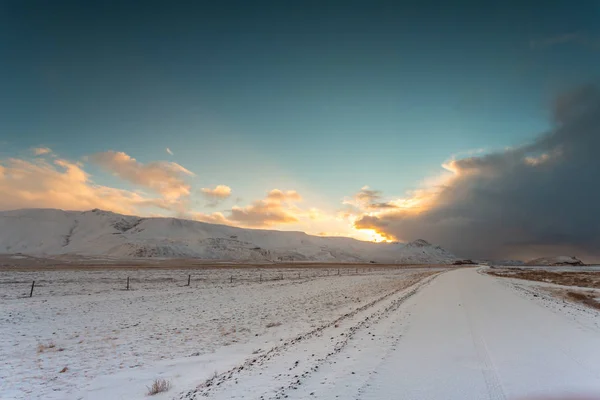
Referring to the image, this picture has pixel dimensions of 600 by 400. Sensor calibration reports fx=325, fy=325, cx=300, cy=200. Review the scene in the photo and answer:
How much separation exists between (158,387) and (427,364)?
24.6 ft

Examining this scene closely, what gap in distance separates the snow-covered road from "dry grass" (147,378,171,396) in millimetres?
891

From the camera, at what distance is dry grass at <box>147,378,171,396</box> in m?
8.14

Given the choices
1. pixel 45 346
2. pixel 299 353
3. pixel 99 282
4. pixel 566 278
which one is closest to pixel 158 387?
pixel 299 353

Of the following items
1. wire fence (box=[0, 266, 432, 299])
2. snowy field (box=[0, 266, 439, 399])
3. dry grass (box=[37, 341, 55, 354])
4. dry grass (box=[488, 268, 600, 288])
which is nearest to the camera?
snowy field (box=[0, 266, 439, 399])

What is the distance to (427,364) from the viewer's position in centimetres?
962

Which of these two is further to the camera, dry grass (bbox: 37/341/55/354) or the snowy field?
dry grass (bbox: 37/341/55/354)

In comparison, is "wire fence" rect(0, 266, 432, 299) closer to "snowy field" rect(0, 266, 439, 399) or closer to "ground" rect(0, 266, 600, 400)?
"snowy field" rect(0, 266, 439, 399)

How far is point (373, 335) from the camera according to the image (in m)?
13.4

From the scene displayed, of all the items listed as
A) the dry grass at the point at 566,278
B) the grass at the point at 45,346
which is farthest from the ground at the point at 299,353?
the dry grass at the point at 566,278

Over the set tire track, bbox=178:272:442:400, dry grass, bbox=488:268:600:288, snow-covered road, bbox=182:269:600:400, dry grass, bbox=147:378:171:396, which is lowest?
dry grass, bbox=147:378:171:396

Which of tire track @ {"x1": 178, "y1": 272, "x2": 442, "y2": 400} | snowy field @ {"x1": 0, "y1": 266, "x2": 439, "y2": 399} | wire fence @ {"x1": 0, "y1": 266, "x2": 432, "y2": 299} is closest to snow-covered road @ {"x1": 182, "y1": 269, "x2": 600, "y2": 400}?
tire track @ {"x1": 178, "y1": 272, "x2": 442, "y2": 400}

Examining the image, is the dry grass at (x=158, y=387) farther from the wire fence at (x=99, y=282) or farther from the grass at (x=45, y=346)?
the wire fence at (x=99, y=282)

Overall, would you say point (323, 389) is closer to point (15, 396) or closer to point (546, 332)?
point (15, 396)

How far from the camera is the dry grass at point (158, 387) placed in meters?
8.14
